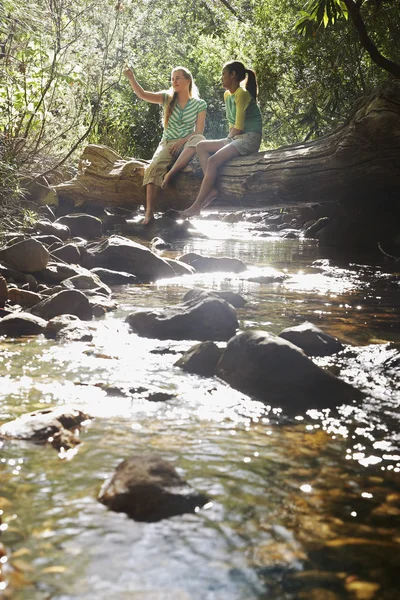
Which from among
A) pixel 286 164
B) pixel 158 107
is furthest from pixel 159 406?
pixel 158 107

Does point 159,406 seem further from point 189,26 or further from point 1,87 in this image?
point 189,26

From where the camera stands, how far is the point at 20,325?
16.6ft

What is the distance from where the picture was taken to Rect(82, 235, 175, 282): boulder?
799cm

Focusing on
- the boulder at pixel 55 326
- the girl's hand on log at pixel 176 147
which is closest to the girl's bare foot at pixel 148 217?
the girl's hand on log at pixel 176 147

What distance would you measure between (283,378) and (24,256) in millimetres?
3776

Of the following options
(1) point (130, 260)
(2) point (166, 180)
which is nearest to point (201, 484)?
(1) point (130, 260)

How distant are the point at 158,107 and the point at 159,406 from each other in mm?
19760

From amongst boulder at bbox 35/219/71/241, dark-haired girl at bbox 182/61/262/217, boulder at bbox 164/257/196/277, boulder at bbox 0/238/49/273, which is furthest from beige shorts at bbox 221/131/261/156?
boulder at bbox 0/238/49/273

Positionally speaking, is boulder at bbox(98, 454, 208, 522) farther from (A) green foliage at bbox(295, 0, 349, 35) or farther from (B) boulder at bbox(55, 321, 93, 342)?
(A) green foliage at bbox(295, 0, 349, 35)

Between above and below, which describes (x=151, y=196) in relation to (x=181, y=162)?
below

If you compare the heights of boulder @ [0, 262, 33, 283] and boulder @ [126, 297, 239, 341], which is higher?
boulder @ [0, 262, 33, 283]

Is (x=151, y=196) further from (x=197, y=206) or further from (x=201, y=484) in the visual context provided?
(x=201, y=484)

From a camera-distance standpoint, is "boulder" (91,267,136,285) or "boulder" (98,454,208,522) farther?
"boulder" (91,267,136,285)

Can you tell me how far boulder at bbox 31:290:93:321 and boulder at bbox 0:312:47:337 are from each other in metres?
0.39
